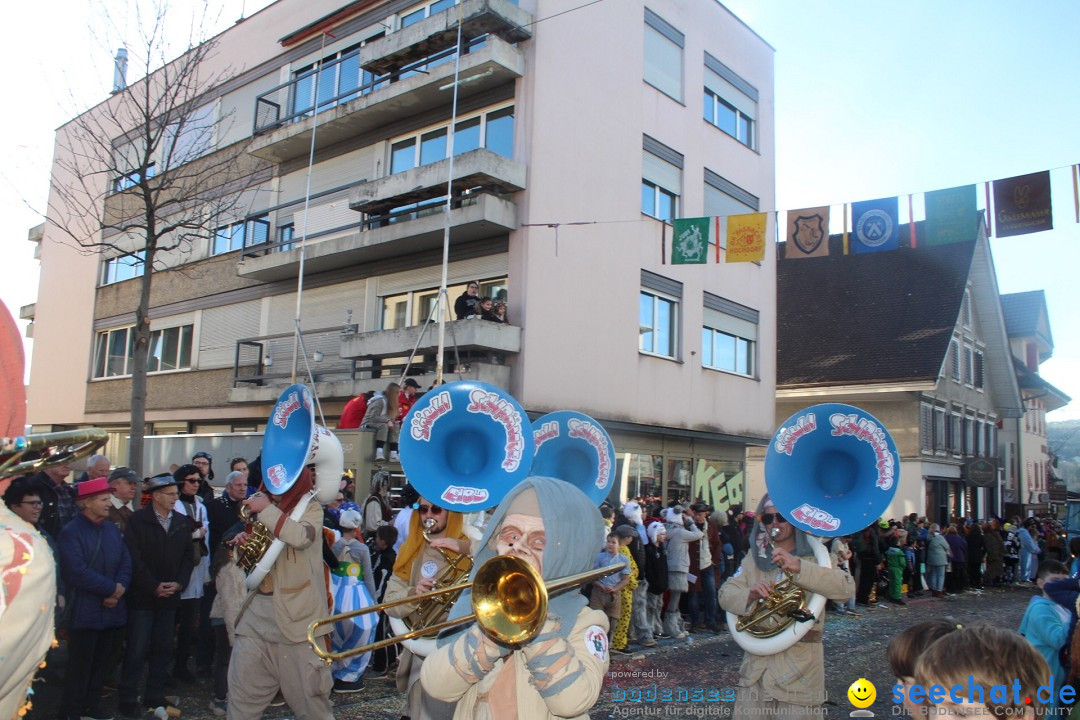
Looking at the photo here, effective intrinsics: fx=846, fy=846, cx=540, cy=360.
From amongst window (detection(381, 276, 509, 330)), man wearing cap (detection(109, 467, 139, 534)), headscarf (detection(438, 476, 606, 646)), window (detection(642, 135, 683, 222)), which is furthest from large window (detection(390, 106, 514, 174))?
headscarf (detection(438, 476, 606, 646))

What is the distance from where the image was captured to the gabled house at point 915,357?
1052 inches

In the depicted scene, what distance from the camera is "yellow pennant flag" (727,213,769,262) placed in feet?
46.3

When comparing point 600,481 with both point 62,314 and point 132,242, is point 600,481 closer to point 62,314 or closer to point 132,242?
point 132,242

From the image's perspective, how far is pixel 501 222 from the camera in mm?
15859

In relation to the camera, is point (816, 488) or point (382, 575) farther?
point (382, 575)

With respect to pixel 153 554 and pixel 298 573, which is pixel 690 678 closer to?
pixel 298 573

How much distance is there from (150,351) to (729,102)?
57.2ft

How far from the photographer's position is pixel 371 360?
17.9 meters

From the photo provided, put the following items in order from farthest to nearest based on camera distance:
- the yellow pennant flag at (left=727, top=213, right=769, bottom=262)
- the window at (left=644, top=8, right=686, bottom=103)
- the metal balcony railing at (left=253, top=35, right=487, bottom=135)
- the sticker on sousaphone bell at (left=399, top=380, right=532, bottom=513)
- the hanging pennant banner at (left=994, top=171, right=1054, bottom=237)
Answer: the window at (left=644, top=8, right=686, bottom=103)
the metal balcony railing at (left=253, top=35, right=487, bottom=135)
the yellow pennant flag at (left=727, top=213, right=769, bottom=262)
the hanging pennant banner at (left=994, top=171, right=1054, bottom=237)
the sticker on sousaphone bell at (left=399, top=380, right=532, bottom=513)

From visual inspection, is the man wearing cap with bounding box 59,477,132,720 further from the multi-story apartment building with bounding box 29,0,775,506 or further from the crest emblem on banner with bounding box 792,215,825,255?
the crest emblem on banner with bounding box 792,215,825,255

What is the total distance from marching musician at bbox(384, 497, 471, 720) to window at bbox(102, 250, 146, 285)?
22.8 m

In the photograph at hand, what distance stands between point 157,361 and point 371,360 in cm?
922

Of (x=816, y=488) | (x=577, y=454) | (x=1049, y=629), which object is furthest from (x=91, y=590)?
(x=1049, y=629)

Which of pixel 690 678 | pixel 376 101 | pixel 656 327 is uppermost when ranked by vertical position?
pixel 376 101
